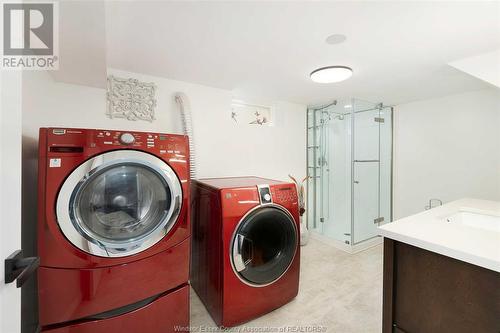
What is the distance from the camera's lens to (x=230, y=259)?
149 cm

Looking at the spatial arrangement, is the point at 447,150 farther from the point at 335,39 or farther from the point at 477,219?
the point at 335,39

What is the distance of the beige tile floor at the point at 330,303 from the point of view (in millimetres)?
1606

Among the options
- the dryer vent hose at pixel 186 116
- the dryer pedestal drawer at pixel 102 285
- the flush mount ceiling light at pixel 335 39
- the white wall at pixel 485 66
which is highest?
the flush mount ceiling light at pixel 335 39

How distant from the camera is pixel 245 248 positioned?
5.17 feet

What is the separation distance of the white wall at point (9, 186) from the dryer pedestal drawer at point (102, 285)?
1.86ft

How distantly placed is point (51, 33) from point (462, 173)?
13.7 ft

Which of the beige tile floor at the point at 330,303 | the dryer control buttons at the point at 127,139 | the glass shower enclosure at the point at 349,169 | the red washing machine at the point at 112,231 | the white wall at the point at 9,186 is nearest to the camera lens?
the white wall at the point at 9,186

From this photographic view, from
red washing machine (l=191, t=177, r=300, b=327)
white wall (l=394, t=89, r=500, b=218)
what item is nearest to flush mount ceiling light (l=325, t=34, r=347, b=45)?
red washing machine (l=191, t=177, r=300, b=327)

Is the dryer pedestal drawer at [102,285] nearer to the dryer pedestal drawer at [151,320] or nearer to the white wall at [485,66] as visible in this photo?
the dryer pedestal drawer at [151,320]

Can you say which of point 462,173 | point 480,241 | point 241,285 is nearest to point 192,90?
point 241,285

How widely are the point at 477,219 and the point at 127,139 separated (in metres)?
2.36

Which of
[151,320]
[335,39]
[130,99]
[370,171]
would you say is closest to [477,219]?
[335,39]

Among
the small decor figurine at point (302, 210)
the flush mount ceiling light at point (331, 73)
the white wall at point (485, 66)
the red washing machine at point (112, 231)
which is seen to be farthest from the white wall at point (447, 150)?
the red washing machine at point (112, 231)

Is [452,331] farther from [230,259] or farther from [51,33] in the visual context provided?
[51,33]
